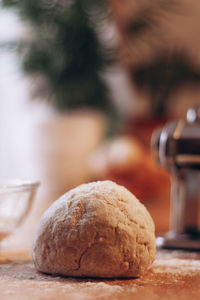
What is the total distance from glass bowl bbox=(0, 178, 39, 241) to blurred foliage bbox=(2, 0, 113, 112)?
67.3 inches

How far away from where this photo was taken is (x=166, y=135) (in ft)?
3.75

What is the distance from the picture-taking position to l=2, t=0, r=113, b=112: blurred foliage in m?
2.55

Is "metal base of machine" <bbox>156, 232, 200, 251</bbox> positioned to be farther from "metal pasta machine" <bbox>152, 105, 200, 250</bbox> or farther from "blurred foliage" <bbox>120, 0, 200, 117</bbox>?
"blurred foliage" <bbox>120, 0, 200, 117</bbox>

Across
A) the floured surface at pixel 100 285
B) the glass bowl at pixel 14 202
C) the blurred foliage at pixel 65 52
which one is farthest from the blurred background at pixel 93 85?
the floured surface at pixel 100 285

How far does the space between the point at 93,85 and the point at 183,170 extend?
1721 mm

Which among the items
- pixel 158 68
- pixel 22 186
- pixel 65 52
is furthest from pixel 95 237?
pixel 158 68

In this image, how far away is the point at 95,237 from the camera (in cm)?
74

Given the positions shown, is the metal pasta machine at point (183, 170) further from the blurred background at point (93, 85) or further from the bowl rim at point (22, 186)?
the blurred background at point (93, 85)

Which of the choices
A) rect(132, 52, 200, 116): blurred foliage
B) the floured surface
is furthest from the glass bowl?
rect(132, 52, 200, 116): blurred foliage

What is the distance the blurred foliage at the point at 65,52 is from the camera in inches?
101

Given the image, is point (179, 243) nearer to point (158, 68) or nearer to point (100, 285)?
point (100, 285)

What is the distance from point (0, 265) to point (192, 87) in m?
2.28

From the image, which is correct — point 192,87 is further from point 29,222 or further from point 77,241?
point 77,241

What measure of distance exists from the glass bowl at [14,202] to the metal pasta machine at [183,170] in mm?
304
